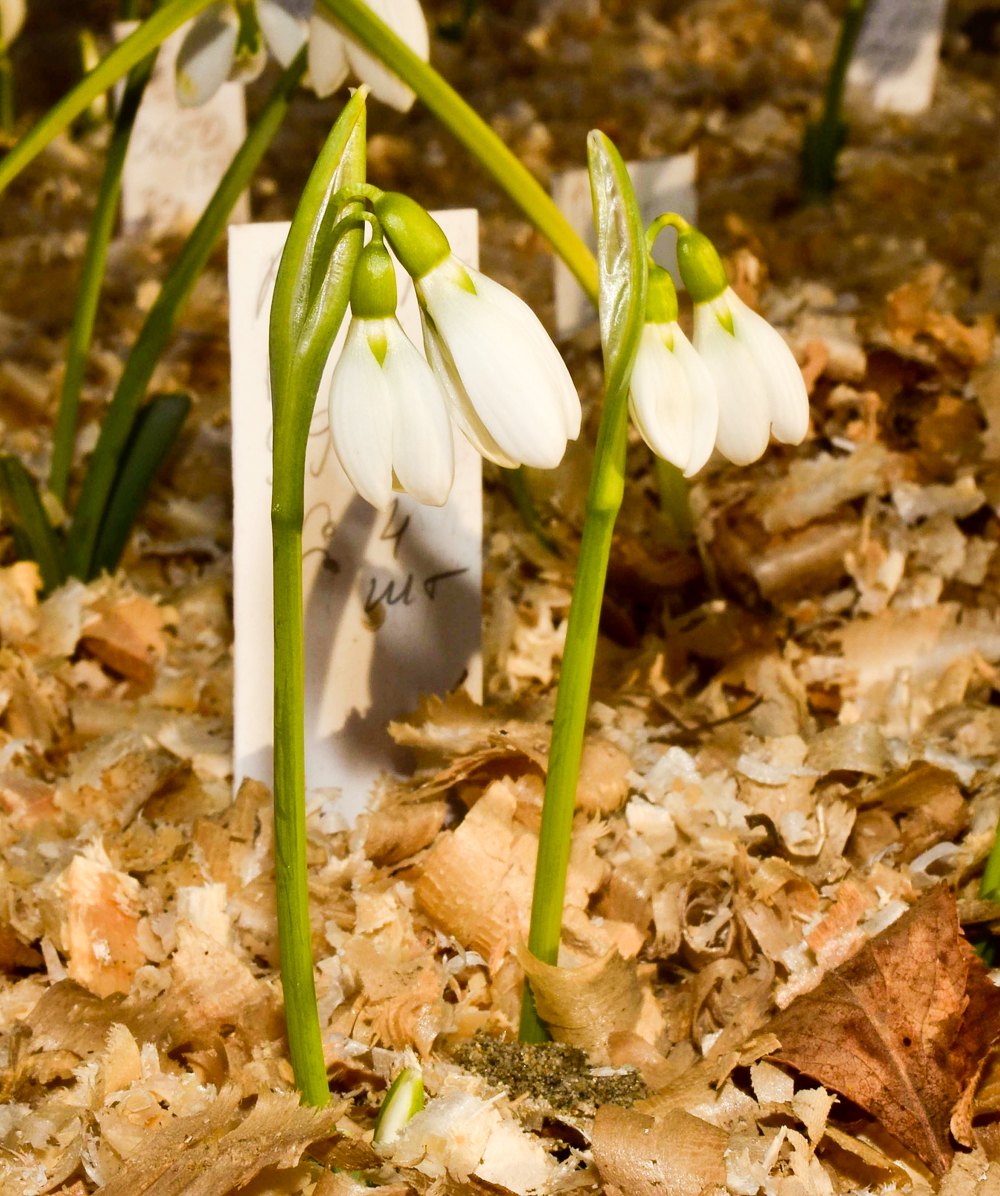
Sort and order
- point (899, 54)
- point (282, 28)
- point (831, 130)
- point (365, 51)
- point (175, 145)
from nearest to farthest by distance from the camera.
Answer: point (365, 51) < point (282, 28) < point (175, 145) < point (831, 130) < point (899, 54)

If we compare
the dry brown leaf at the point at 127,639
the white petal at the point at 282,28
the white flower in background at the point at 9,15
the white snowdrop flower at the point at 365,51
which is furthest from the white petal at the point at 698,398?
the white flower in background at the point at 9,15

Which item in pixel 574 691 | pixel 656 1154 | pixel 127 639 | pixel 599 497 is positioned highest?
pixel 599 497

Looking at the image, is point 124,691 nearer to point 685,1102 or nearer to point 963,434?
point 685,1102

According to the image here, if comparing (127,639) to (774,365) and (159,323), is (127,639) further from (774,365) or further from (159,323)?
(774,365)

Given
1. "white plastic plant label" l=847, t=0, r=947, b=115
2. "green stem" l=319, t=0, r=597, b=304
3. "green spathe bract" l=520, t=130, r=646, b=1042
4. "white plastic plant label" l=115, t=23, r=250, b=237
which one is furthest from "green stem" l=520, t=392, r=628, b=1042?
"white plastic plant label" l=847, t=0, r=947, b=115

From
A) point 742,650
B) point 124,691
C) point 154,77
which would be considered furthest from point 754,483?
point 154,77

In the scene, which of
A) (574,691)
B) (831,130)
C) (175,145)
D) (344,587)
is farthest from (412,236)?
(831,130)
